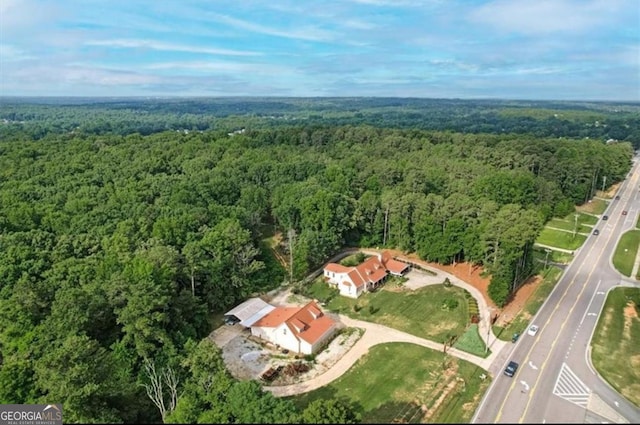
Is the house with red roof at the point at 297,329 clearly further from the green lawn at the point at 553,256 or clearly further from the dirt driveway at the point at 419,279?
the green lawn at the point at 553,256

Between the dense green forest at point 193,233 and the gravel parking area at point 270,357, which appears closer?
the dense green forest at point 193,233

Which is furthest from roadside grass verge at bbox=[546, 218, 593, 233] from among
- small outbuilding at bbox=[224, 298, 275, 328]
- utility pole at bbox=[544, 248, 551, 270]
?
small outbuilding at bbox=[224, 298, 275, 328]

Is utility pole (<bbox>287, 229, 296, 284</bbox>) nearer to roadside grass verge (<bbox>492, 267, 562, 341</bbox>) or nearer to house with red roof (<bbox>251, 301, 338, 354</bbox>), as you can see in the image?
house with red roof (<bbox>251, 301, 338, 354</bbox>)

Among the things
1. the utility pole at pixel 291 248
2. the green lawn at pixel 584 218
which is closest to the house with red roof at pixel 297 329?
the utility pole at pixel 291 248

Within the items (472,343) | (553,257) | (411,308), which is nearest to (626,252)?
(553,257)

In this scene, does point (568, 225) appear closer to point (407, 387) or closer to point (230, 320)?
point (407, 387)

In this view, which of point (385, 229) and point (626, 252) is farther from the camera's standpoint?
point (385, 229)

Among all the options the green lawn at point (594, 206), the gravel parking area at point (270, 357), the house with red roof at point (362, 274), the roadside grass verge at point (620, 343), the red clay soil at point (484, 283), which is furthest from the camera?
the green lawn at point (594, 206)
